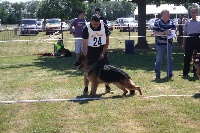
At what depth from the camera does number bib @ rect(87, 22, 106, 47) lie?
699 cm

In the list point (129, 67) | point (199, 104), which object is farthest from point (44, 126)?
point (129, 67)

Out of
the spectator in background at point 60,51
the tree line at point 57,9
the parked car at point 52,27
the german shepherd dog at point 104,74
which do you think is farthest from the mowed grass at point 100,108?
the parked car at point 52,27

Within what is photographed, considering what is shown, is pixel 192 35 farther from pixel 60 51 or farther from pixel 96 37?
pixel 60 51

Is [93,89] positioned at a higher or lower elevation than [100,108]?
higher

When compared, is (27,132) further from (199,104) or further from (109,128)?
(199,104)

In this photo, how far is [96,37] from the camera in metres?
7.00

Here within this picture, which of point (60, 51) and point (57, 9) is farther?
point (57, 9)

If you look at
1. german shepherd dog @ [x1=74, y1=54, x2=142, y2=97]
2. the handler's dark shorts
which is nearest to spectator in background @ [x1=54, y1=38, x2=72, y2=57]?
the handler's dark shorts

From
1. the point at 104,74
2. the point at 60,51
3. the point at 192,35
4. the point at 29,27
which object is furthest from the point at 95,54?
the point at 29,27

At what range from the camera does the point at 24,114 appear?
5926 mm

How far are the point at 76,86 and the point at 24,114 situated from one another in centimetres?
255

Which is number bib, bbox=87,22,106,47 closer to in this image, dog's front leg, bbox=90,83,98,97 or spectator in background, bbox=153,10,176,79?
dog's front leg, bbox=90,83,98,97

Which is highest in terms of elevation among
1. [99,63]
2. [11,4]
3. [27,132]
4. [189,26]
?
[11,4]

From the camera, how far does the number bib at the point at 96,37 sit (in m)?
6.99
